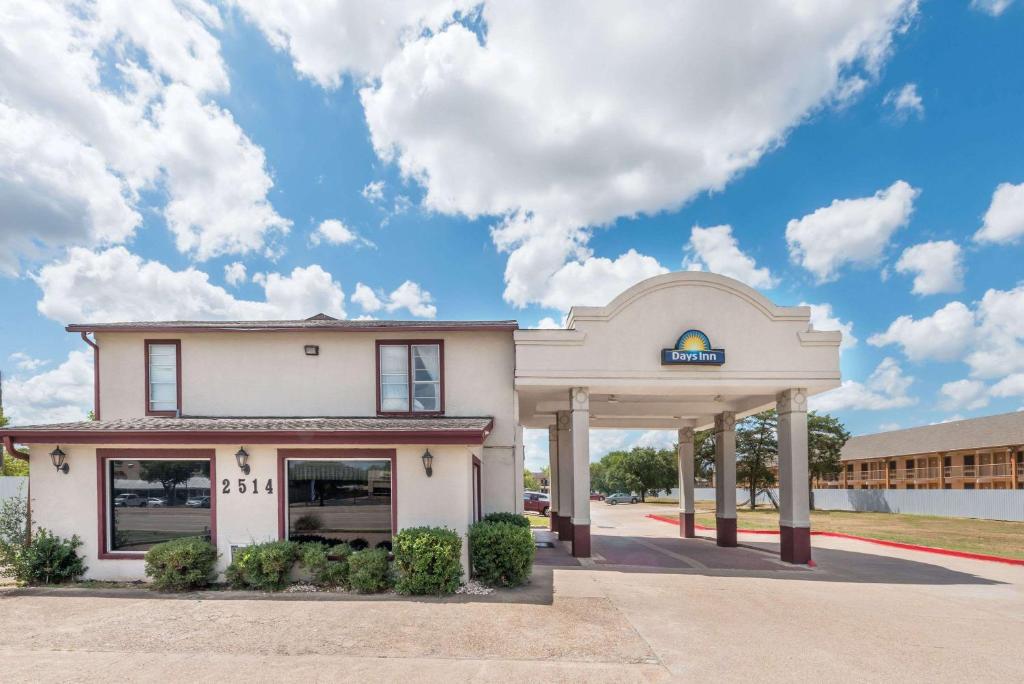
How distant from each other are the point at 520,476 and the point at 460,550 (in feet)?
16.3

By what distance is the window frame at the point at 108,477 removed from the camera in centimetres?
1126

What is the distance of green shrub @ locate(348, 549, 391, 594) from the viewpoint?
34.2 feet

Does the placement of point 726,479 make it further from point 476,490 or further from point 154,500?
point 154,500

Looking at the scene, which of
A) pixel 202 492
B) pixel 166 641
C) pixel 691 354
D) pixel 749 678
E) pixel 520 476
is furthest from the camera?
pixel 520 476

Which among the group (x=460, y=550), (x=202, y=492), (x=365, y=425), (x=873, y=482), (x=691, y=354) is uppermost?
(x=691, y=354)

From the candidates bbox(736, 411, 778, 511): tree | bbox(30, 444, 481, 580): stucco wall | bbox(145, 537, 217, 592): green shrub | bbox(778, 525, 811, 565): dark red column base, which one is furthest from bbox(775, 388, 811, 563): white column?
bbox(736, 411, 778, 511): tree

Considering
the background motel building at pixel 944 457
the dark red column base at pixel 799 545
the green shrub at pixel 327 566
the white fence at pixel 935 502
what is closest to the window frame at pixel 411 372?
the green shrub at pixel 327 566

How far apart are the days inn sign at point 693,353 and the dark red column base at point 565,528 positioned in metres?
7.25

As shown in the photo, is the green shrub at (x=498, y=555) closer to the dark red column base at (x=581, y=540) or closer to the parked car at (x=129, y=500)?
the dark red column base at (x=581, y=540)

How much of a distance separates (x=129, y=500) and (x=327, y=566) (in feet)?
14.4

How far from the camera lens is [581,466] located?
14469 millimetres

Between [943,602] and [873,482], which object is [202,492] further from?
[873,482]

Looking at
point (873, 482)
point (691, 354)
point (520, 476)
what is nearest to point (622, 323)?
point (691, 354)

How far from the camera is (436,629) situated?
841cm
